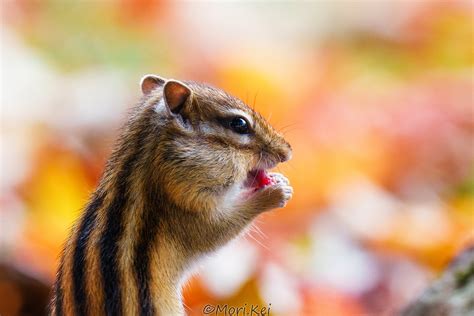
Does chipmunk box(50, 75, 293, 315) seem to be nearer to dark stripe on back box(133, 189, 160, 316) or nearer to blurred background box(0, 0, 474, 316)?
dark stripe on back box(133, 189, 160, 316)

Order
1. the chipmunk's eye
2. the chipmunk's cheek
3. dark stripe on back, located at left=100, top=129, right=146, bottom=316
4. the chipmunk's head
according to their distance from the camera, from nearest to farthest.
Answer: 1. dark stripe on back, located at left=100, top=129, right=146, bottom=316
2. the chipmunk's head
3. the chipmunk's eye
4. the chipmunk's cheek

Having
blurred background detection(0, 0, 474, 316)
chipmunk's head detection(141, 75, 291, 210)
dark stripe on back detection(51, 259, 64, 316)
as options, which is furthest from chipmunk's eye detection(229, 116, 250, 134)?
dark stripe on back detection(51, 259, 64, 316)

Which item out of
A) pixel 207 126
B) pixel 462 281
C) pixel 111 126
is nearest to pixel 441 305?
pixel 462 281

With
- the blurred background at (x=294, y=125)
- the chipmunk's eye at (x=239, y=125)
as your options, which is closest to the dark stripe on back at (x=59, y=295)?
the blurred background at (x=294, y=125)

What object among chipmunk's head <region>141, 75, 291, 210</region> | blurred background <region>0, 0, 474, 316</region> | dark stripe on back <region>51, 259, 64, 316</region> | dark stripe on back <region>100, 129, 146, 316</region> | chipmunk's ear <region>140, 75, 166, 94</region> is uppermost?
blurred background <region>0, 0, 474, 316</region>

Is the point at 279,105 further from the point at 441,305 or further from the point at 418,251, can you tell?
the point at 441,305
